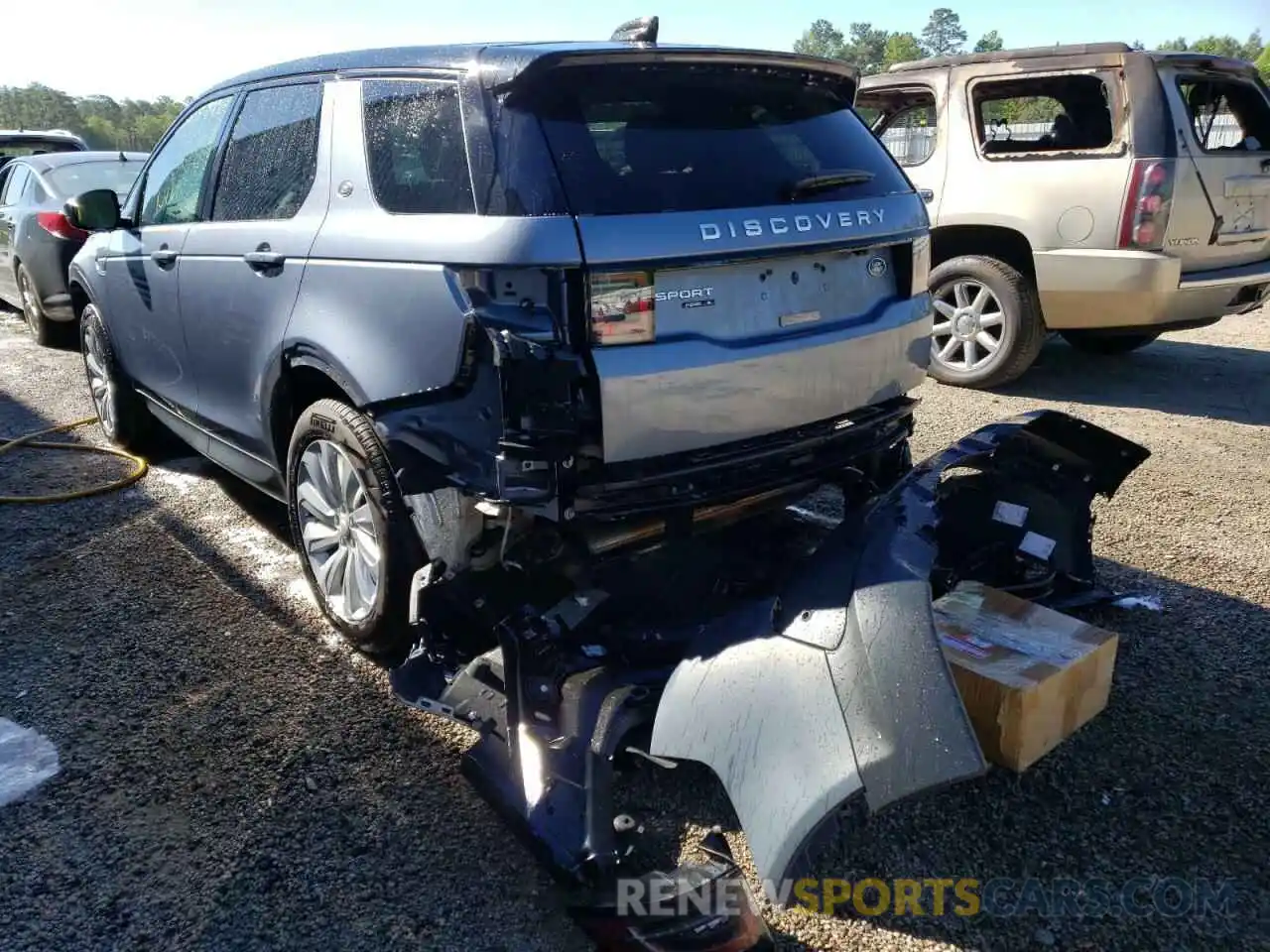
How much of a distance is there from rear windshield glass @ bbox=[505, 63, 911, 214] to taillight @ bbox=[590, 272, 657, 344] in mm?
186

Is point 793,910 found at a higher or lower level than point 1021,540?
lower

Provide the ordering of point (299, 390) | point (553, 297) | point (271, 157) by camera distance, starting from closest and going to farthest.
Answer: point (553, 297) → point (299, 390) → point (271, 157)

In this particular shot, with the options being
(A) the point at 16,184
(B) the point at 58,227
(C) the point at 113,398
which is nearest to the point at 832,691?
(C) the point at 113,398

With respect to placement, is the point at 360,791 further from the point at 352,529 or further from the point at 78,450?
the point at 78,450

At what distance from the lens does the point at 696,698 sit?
8.04ft

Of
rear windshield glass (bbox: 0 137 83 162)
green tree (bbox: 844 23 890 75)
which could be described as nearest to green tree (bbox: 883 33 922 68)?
green tree (bbox: 844 23 890 75)

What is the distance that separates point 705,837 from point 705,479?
0.92 meters

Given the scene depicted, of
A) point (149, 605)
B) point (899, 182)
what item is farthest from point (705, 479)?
point (149, 605)

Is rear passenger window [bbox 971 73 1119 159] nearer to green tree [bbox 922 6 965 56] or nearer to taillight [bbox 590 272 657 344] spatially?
taillight [bbox 590 272 657 344]

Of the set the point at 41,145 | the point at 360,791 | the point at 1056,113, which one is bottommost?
the point at 360,791

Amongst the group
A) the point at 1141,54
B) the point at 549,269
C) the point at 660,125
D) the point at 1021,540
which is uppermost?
the point at 1141,54

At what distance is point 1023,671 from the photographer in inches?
105

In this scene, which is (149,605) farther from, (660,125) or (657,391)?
(660,125)

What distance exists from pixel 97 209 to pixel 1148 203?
5741mm
